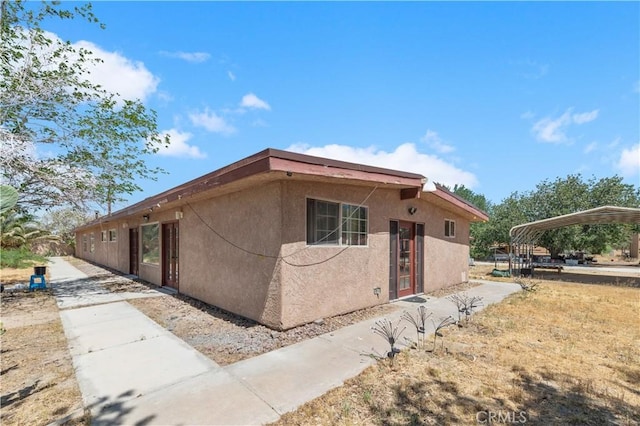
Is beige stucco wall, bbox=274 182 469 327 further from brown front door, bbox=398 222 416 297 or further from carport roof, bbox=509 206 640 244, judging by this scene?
carport roof, bbox=509 206 640 244

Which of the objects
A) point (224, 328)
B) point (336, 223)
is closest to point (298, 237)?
point (336, 223)

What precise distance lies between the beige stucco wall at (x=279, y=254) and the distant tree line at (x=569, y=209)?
67.3ft

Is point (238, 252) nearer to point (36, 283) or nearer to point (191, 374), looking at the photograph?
point (191, 374)

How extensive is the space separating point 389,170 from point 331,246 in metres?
2.12

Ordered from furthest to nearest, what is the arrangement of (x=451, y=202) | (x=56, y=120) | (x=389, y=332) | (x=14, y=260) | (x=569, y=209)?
(x=569, y=209), (x=14, y=260), (x=451, y=202), (x=56, y=120), (x=389, y=332)

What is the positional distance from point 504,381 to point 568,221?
1528 centimetres

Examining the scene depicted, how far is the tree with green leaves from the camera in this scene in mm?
8430

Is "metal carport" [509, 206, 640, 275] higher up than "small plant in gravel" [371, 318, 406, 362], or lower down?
higher up

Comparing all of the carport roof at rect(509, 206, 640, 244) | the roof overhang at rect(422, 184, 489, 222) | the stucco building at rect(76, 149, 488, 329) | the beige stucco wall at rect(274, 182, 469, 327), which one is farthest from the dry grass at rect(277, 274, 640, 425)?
the carport roof at rect(509, 206, 640, 244)

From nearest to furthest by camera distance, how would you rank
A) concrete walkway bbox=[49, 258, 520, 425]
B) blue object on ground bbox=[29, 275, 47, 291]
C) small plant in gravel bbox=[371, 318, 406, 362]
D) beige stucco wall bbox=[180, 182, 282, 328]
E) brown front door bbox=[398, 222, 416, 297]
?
1. concrete walkway bbox=[49, 258, 520, 425]
2. small plant in gravel bbox=[371, 318, 406, 362]
3. beige stucco wall bbox=[180, 182, 282, 328]
4. brown front door bbox=[398, 222, 416, 297]
5. blue object on ground bbox=[29, 275, 47, 291]

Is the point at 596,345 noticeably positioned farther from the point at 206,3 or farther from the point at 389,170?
the point at 206,3

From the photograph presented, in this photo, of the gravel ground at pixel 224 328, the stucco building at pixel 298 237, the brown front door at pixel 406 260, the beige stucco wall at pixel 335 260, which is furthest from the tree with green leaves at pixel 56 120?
the brown front door at pixel 406 260

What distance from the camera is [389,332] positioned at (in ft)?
17.3

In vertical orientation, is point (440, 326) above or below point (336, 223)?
below
